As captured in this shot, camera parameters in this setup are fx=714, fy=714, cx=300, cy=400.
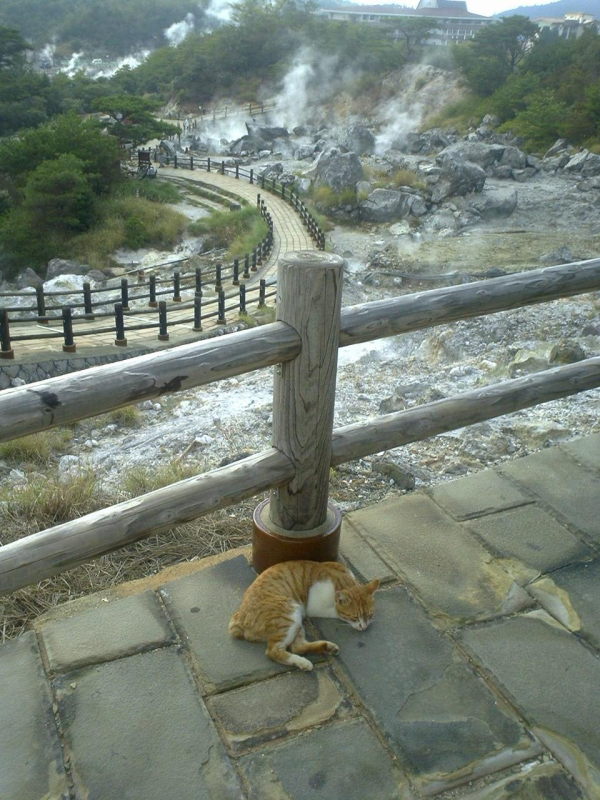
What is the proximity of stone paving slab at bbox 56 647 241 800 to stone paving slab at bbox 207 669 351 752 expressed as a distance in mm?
60

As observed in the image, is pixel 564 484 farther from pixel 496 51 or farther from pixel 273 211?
pixel 496 51

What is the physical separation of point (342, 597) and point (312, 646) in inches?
7.7

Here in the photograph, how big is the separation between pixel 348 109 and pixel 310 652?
54310 mm

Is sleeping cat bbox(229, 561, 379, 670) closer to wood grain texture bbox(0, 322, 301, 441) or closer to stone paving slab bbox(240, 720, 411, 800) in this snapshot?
stone paving slab bbox(240, 720, 411, 800)

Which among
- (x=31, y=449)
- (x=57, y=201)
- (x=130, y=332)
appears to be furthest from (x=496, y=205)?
(x=31, y=449)

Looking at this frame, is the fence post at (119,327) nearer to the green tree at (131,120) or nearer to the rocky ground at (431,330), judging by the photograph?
the rocky ground at (431,330)

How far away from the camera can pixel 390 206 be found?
2395cm

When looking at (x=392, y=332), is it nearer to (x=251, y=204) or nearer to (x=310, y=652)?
(x=310, y=652)

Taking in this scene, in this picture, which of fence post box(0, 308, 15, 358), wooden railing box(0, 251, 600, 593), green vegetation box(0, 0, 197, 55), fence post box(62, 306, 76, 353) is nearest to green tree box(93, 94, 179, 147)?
fence post box(62, 306, 76, 353)

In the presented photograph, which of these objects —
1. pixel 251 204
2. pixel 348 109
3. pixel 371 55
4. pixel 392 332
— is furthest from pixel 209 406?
pixel 371 55

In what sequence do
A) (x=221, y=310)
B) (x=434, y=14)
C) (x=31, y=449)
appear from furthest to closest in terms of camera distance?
(x=434, y=14) < (x=221, y=310) < (x=31, y=449)

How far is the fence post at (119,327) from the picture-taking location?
13.3m

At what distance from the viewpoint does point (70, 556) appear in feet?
7.26

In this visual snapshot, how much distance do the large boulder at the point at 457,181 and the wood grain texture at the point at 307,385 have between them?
24.0 meters
